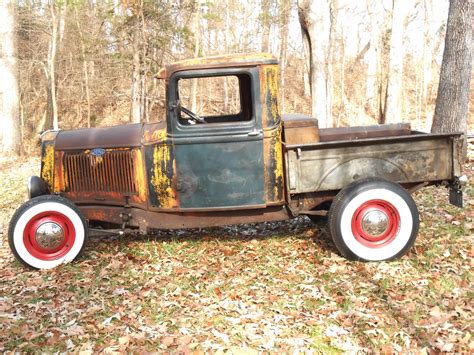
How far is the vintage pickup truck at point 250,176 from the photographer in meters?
4.60

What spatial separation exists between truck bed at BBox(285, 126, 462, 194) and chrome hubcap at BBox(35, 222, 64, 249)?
95.4 inches

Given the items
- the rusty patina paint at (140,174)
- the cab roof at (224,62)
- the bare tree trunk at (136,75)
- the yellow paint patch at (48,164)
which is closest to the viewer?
the cab roof at (224,62)

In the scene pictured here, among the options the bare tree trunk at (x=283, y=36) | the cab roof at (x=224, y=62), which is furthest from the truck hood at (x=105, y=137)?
the bare tree trunk at (x=283, y=36)

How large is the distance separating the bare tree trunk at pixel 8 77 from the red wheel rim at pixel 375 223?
10809 millimetres

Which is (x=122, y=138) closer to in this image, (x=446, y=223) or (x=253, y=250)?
(x=253, y=250)

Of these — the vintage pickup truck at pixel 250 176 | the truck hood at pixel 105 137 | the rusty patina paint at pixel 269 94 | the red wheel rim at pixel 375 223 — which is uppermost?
the rusty patina paint at pixel 269 94

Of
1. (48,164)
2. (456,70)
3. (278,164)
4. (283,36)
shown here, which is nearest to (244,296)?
(278,164)

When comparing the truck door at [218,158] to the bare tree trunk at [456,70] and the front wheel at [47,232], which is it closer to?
the front wheel at [47,232]

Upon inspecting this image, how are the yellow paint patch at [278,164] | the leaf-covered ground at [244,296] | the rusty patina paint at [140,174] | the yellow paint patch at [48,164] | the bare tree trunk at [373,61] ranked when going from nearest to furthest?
the leaf-covered ground at [244,296]
the yellow paint patch at [278,164]
the rusty patina paint at [140,174]
the yellow paint patch at [48,164]
the bare tree trunk at [373,61]

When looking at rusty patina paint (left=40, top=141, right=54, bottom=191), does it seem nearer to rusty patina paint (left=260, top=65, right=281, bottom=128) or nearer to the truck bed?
rusty patina paint (left=260, top=65, right=281, bottom=128)

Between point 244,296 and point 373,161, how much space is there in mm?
1923

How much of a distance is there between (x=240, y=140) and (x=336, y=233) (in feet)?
4.42

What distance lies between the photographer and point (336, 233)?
15.1 ft

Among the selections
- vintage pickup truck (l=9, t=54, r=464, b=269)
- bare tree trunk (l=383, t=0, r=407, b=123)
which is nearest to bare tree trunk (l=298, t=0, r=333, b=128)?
bare tree trunk (l=383, t=0, r=407, b=123)
